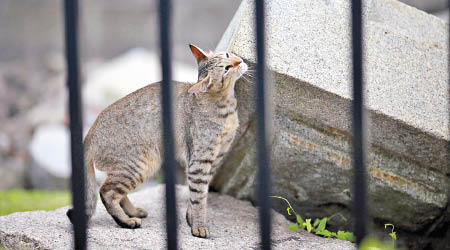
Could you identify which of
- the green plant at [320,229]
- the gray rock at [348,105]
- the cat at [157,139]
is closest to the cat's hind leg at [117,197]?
the cat at [157,139]

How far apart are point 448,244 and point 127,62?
6.38 meters

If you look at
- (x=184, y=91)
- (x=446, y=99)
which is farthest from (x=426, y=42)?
(x=184, y=91)

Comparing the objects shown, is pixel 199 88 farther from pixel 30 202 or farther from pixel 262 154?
pixel 30 202

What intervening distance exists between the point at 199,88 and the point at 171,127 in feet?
4.48

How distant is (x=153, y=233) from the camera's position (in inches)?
121

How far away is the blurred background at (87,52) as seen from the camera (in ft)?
27.5

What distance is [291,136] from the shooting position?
10.8 ft

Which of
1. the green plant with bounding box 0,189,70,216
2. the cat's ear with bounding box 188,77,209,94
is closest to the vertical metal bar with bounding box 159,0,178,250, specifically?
the cat's ear with bounding box 188,77,209,94

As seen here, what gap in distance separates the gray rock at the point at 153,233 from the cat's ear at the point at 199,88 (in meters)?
0.81

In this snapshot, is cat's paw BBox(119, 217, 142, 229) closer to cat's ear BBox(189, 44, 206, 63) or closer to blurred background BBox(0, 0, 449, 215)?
cat's ear BBox(189, 44, 206, 63)

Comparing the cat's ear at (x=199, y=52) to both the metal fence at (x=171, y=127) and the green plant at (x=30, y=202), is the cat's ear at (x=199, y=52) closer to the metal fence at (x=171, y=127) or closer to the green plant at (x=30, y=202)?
the metal fence at (x=171, y=127)

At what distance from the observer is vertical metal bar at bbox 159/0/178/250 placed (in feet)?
Answer: 5.46

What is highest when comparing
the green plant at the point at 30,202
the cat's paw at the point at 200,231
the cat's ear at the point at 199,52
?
the cat's ear at the point at 199,52

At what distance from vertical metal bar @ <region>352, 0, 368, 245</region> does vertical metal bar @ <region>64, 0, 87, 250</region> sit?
36.4 inches
